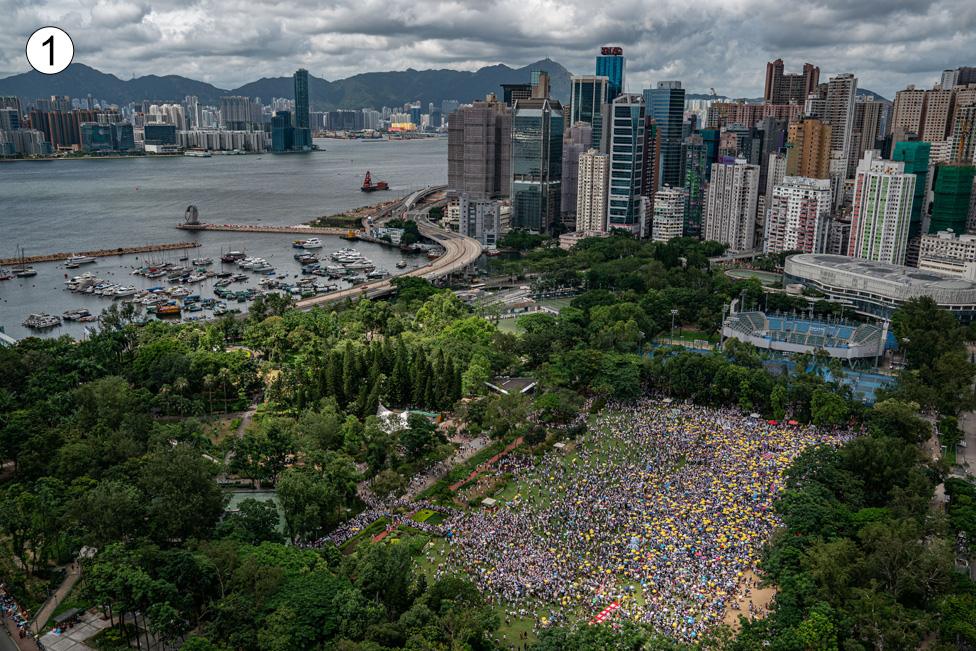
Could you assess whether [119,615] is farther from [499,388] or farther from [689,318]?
[689,318]

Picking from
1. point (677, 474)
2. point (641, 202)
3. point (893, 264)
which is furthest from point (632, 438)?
point (641, 202)

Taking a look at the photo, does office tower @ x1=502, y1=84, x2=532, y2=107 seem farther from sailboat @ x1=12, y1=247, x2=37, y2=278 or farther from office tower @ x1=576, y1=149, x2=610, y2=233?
sailboat @ x1=12, y1=247, x2=37, y2=278

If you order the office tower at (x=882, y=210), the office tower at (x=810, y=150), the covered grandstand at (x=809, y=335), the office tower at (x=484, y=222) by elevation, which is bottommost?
the covered grandstand at (x=809, y=335)

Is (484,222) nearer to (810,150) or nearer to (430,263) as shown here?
(430,263)

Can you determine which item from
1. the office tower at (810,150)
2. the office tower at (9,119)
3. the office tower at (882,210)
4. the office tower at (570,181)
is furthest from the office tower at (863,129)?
the office tower at (9,119)

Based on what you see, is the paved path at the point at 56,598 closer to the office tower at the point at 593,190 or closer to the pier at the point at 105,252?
the pier at the point at 105,252

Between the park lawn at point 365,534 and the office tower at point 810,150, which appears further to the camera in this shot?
the office tower at point 810,150

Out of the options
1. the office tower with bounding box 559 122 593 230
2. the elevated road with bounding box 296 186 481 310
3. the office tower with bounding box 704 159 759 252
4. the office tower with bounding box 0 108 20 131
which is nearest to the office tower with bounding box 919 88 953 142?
the office tower with bounding box 704 159 759 252
